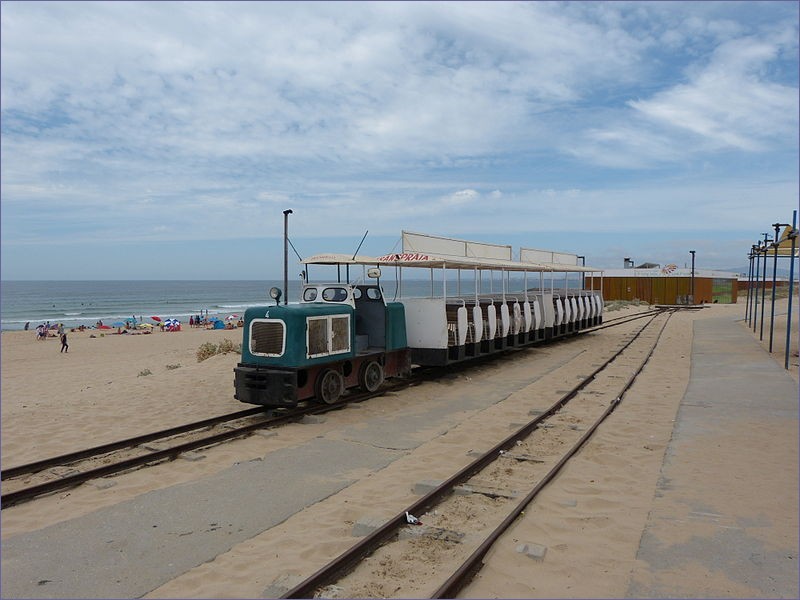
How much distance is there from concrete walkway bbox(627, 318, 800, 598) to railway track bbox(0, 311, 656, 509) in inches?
231

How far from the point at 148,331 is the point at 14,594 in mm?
43255

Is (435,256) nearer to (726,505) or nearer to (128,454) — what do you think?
(128,454)

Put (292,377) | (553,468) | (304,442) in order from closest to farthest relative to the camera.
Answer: (553,468)
(304,442)
(292,377)

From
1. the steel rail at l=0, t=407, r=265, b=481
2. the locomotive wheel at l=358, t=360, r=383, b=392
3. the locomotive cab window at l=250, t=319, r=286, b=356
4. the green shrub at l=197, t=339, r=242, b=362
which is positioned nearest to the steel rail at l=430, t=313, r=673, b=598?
the locomotive wheel at l=358, t=360, r=383, b=392

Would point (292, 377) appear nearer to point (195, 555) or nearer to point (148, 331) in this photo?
point (195, 555)

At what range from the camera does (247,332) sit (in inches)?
408

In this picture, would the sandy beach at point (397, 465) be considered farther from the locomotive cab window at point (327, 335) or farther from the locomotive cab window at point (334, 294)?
the locomotive cab window at point (334, 294)

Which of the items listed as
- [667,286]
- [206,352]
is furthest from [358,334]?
[667,286]

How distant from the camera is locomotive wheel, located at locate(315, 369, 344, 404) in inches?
419

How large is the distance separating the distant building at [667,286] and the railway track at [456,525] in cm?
4948

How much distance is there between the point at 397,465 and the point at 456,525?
6.50ft

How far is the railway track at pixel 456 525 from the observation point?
4.41m

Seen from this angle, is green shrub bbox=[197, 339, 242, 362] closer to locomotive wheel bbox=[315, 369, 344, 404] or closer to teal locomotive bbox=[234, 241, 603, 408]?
teal locomotive bbox=[234, 241, 603, 408]

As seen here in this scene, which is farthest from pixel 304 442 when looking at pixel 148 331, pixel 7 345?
pixel 148 331
